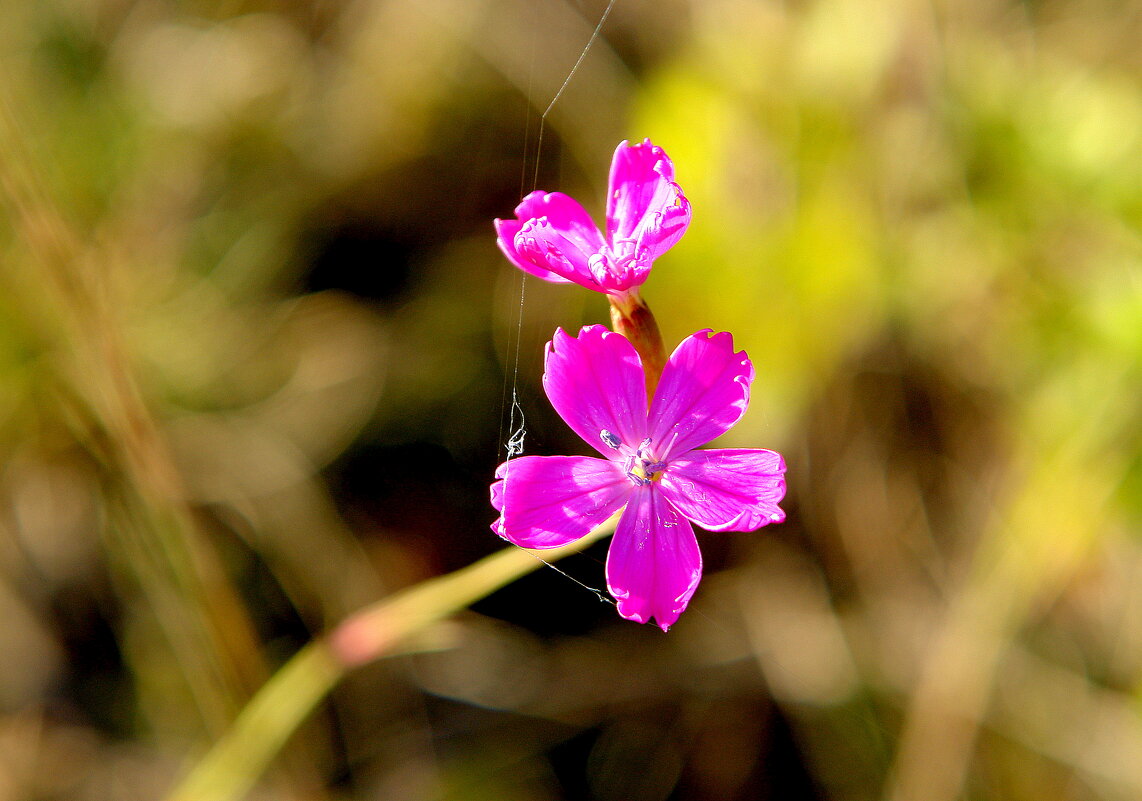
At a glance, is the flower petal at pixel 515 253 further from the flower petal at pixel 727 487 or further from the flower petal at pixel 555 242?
the flower petal at pixel 727 487

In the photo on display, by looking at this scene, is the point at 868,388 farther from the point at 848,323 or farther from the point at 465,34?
the point at 465,34

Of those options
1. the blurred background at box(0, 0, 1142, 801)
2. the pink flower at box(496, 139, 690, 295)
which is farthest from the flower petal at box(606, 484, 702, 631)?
the blurred background at box(0, 0, 1142, 801)

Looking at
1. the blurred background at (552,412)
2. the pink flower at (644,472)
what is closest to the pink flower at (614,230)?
the pink flower at (644,472)

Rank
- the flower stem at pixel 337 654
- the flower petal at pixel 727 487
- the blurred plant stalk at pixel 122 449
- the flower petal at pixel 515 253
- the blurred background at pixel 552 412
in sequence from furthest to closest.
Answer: the blurred background at pixel 552 412, the blurred plant stalk at pixel 122 449, the flower stem at pixel 337 654, the flower petal at pixel 515 253, the flower petal at pixel 727 487

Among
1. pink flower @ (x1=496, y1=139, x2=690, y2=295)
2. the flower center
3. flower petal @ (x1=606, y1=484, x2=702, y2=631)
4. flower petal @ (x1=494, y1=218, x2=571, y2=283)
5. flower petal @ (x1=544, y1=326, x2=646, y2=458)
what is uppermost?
pink flower @ (x1=496, y1=139, x2=690, y2=295)

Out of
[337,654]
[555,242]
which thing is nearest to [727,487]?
[555,242]

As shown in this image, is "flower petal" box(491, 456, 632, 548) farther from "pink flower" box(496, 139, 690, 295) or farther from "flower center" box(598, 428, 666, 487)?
"pink flower" box(496, 139, 690, 295)

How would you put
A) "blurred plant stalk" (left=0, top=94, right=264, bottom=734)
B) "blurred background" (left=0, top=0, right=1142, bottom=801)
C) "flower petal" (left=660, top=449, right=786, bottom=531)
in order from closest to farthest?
"flower petal" (left=660, top=449, right=786, bottom=531) → "blurred plant stalk" (left=0, top=94, right=264, bottom=734) → "blurred background" (left=0, top=0, right=1142, bottom=801)
